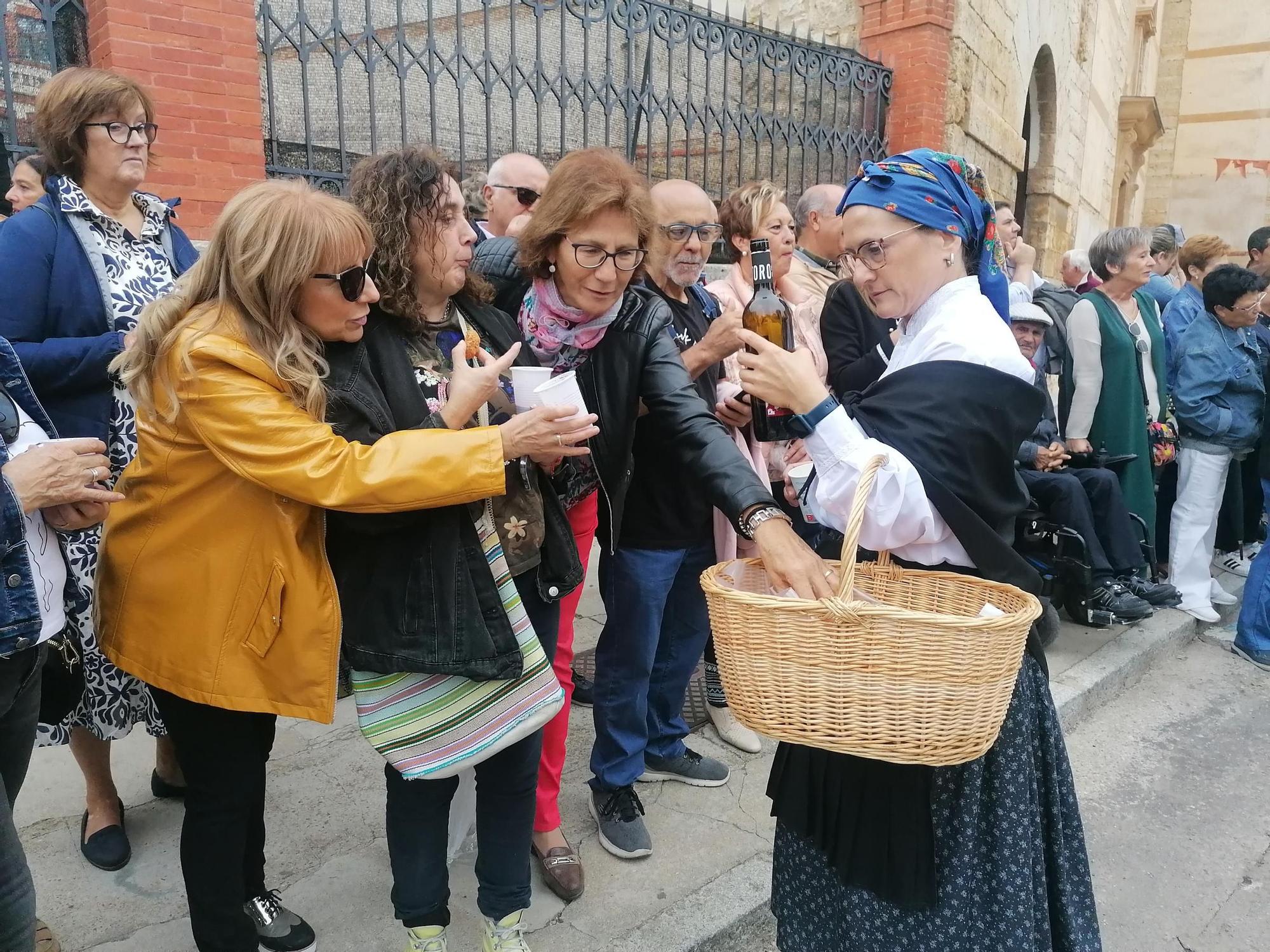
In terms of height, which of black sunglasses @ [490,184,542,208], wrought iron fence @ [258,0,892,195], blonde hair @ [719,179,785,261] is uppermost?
wrought iron fence @ [258,0,892,195]

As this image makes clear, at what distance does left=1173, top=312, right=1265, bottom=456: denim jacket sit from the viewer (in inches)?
208

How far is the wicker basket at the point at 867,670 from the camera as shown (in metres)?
1.43

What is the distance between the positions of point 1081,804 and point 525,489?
2752 millimetres

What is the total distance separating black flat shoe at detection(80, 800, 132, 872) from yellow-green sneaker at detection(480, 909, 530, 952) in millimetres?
1178

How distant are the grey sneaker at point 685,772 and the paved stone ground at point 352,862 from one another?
0.03 metres

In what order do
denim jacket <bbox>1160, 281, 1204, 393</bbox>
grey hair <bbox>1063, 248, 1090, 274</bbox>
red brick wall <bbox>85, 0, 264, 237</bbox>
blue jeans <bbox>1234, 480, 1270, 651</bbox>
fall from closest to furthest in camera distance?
red brick wall <bbox>85, 0, 264, 237</bbox> < blue jeans <bbox>1234, 480, 1270, 651</bbox> < denim jacket <bbox>1160, 281, 1204, 393</bbox> < grey hair <bbox>1063, 248, 1090, 274</bbox>

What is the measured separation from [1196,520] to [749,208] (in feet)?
12.0

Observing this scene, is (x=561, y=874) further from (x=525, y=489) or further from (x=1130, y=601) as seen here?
(x=1130, y=601)

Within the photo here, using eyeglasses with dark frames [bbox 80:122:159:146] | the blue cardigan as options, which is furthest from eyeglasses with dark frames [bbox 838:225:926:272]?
eyeglasses with dark frames [bbox 80:122:159:146]

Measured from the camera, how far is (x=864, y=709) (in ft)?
4.88

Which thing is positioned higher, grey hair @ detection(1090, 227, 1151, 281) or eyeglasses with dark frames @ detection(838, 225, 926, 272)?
grey hair @ detection(1090, 227, 1151, 281)

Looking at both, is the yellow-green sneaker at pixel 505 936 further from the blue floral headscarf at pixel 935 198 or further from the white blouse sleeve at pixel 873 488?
the blue floral headscarf at pixel 935 198

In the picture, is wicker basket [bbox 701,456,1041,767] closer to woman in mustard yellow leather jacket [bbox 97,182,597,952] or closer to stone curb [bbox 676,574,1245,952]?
woman in mustard yellow leather jacket [bbox 97,182,597,952]

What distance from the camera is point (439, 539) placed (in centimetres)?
185
